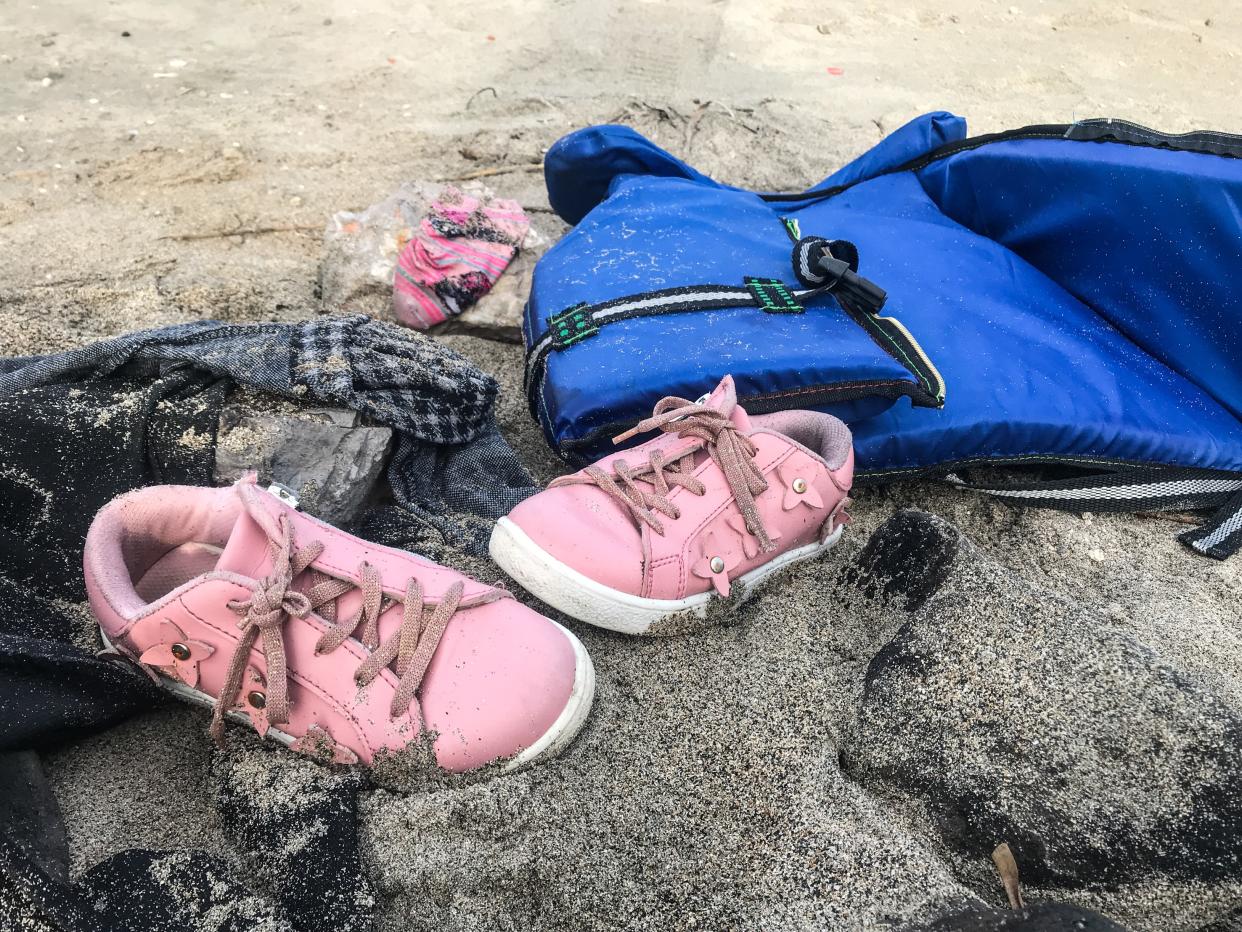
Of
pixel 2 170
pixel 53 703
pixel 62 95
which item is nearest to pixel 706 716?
pixel 53 703

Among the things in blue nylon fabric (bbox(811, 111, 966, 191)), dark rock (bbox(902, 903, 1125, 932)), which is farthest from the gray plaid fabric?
blue nylon fabric (bbox(811, 111, 966, 191))

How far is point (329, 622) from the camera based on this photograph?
1265mm

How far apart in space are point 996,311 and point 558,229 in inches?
58.6

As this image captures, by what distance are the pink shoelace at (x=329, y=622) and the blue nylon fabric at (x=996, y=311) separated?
507mm

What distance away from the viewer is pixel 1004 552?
71.0 inches

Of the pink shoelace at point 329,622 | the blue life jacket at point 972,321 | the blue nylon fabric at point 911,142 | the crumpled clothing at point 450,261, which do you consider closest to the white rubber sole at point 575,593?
the pink shoelace at point 329,622

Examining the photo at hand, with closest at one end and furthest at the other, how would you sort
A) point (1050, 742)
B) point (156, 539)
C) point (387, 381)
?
point (1050, 742), point (156, 539), point (387, 381)

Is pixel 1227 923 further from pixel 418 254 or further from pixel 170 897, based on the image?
pixel 418 254

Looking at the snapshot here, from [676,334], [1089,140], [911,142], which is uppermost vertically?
[1089,140]

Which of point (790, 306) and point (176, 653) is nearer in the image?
point (176, 653)

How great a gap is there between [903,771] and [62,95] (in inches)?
157

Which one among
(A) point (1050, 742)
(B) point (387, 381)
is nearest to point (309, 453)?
(B) point (387, 381)

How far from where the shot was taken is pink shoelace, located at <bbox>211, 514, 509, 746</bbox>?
1195 mm

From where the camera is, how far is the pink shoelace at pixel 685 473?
4.96 ft
